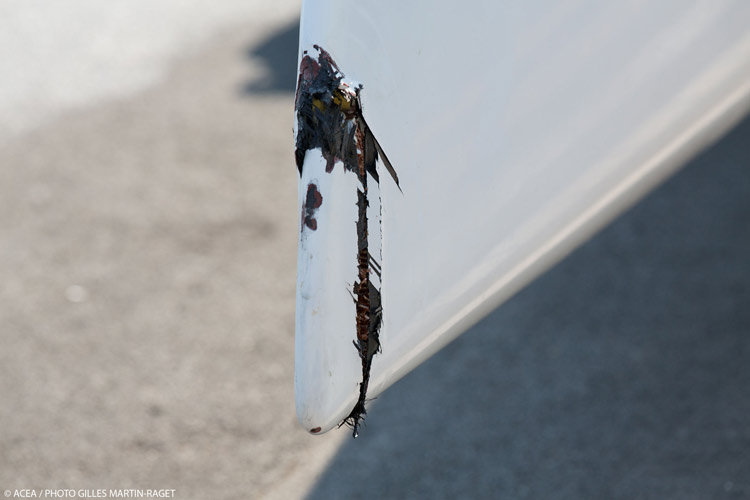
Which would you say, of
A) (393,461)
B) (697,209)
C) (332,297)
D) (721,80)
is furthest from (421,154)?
(697,209)

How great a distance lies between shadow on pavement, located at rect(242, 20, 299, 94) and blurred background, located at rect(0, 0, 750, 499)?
0.44 metres

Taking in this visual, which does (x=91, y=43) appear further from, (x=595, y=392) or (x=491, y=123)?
(x=491, y=123)

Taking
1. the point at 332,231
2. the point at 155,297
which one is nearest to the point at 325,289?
the point at 332,231

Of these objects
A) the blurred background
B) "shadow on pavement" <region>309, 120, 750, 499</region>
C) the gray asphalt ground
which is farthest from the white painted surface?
"shadow on pavement" <region>309, 120, 750, 499</region>

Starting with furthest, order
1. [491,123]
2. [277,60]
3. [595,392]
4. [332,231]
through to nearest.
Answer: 1. [277,60]
2. [595,392]
3. [491,123]
4. [332,231]

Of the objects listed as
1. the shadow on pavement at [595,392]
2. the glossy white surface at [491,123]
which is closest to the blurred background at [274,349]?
the shadow on pavement at [595,392]

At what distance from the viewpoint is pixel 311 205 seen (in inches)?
48.2

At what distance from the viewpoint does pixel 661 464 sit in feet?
6.72

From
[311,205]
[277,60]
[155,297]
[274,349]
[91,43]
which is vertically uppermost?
[91,43]

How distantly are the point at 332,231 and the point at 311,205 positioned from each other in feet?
0.18

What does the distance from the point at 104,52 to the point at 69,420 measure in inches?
125

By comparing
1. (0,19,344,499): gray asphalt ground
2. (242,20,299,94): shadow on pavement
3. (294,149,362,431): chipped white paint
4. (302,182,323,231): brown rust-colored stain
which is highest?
(242,20,299,94): shadow on pavement

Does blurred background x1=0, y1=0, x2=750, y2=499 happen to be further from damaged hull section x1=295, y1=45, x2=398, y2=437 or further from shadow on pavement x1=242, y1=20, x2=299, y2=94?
damaged hull section x1=295, y1=45, x2=398, y2=437

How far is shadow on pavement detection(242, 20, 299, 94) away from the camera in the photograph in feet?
14.3
